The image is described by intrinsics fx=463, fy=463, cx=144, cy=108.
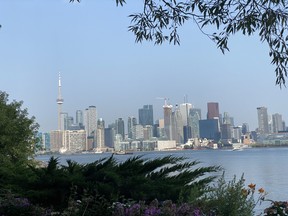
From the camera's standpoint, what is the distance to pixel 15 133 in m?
16.7

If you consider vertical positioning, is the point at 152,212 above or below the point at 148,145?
below

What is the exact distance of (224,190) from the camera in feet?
18.0

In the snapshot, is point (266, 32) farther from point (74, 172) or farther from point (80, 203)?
point (74, 172)

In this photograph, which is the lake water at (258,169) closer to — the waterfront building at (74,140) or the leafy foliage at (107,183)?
the leafy foliage at (107,183)

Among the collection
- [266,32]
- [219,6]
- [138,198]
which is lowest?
[138,198]

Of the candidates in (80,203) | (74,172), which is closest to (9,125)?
(74,172)

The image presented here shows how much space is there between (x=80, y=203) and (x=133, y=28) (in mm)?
2137

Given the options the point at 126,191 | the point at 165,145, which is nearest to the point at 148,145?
the point at 165,145

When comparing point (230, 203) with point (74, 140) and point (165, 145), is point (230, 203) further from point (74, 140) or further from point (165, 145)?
point (74, 140)

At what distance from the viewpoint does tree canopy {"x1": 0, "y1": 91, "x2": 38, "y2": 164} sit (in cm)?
1612

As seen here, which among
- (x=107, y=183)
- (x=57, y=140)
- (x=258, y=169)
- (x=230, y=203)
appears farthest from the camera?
(x=57, y=140)

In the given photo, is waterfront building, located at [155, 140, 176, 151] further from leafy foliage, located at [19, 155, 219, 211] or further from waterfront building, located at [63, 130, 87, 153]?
leafy foliage, located at [19, 155, 219, 211]

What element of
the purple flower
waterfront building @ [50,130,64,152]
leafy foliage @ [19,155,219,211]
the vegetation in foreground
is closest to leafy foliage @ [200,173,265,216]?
the vegetation in foreground

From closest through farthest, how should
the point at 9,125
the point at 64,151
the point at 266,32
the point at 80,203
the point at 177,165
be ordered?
the point at 266,32 → the point at 80,203 → the point at 177,165 → the point at 9,125 → the point at 64,151
